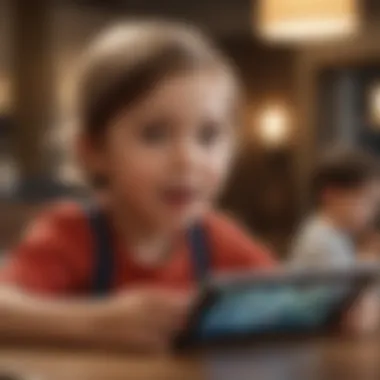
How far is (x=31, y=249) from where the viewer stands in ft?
3.33

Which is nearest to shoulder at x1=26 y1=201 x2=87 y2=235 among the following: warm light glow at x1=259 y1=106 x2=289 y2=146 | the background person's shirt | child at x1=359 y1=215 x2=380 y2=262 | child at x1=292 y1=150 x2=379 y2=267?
the background person's shirt

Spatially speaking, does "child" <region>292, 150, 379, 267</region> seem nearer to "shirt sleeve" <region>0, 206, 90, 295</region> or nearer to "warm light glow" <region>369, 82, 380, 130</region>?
"shirt sleeve" <region>0, 206, 90, 295</region>

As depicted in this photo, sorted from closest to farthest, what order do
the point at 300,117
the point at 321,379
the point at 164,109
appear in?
the point at 321,379 < the point at 164,109 < the point at 300,117

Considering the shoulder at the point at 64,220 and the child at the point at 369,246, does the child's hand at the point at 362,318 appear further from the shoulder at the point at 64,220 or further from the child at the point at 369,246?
the child at the point at 369,246

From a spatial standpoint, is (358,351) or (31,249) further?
(31,249)

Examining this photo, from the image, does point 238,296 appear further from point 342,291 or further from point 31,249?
point 31,249

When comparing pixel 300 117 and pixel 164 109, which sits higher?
pixel 300 117

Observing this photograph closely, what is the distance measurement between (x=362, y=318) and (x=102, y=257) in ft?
0.78

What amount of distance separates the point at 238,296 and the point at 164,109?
0.22 meters

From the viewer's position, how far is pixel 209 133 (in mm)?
952

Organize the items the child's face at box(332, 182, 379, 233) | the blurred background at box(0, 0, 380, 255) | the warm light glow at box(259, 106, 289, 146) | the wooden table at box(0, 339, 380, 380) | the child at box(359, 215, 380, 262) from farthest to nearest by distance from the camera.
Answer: the warm light glow at box(259, 106, 289, 146) < the blurred background at box(0, 0, 380, 255) < the child at box(359, 215, 380, 262) < the child's face at box(332, 182, 379, 233) < the wooden table at box(0, 339, 380, 380)

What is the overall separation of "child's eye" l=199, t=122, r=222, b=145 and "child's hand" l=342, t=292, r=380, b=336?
184 millimetres

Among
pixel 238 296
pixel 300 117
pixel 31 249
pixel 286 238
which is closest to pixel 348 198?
pixel 31 249

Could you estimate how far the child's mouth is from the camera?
36.0 inches
